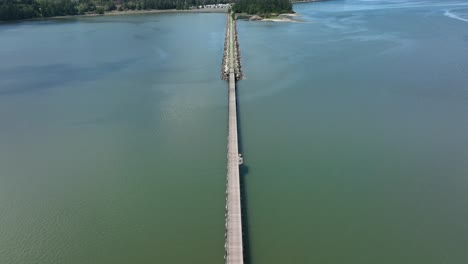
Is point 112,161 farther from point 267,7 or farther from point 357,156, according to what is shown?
point 267,7

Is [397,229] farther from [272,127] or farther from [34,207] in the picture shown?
[34,207]

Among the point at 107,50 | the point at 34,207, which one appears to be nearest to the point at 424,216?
the point at 34,207

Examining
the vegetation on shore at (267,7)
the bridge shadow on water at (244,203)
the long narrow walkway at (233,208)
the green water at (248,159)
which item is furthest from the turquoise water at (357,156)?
the vegetation on shore at (267,7)

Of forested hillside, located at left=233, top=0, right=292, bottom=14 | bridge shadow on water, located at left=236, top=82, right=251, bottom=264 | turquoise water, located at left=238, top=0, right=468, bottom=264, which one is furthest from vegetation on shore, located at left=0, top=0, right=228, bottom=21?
bridge shadow on water, located at left=236, top=82, right=251, bottom=264

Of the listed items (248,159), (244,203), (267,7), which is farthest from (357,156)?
(267,7)

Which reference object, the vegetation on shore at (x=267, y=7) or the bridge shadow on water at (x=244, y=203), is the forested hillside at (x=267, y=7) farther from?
the bridge shadow on water at (x=244, y=203)
